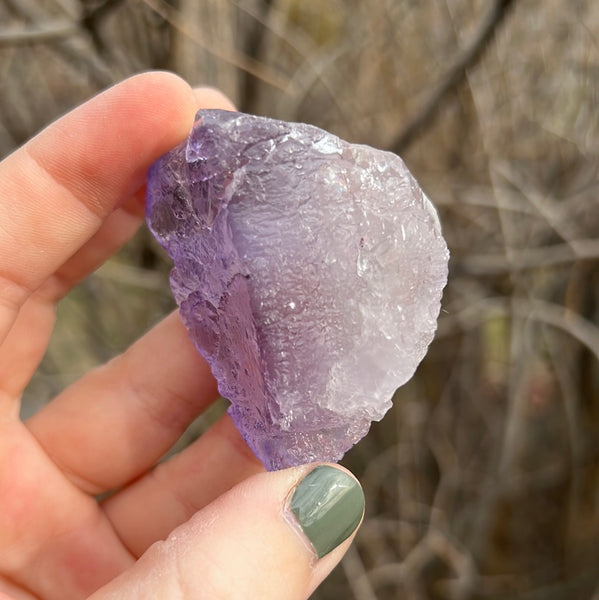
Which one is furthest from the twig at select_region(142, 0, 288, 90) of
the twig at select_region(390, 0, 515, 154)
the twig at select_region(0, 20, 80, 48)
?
the twig at select_region(390, 0, 515, 154)

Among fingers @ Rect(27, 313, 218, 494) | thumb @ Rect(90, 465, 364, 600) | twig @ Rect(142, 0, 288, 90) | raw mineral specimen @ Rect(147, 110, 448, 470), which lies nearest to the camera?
thumb @ Rect(90, 465, 364, 600)

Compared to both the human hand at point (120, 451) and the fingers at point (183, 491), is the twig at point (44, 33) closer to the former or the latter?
the human hand at point (120, 451)

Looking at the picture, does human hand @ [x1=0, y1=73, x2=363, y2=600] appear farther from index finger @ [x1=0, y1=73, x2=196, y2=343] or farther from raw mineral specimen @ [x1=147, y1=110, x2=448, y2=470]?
raw mineral specimen @ [x1=147, y1=110, x2=448, y2=470]

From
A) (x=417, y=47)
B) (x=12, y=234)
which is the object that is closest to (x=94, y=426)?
(x=12, y=234)

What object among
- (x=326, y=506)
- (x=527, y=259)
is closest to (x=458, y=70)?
(x=527, y=259)

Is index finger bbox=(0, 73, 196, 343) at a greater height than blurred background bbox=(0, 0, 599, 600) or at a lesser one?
greater

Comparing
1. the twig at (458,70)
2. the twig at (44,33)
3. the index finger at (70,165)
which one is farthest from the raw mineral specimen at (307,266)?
the twig at (44,33)
